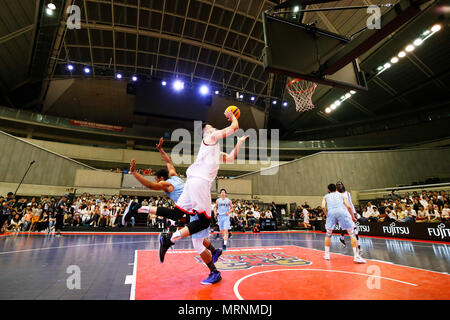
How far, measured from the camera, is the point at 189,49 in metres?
23.8

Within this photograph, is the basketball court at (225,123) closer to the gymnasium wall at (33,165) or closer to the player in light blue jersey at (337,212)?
the gymnasium wall at (33,165)

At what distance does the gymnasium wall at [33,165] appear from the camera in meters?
17.3

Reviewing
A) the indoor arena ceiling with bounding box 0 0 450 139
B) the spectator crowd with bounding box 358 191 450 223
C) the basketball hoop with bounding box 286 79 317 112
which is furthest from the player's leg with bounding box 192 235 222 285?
the indoor arena ceiling with bounding box 0 0 450 139

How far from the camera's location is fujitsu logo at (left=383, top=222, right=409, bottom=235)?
11.1m

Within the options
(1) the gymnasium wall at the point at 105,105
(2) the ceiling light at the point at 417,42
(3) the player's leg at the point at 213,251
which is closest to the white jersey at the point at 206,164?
(3) the player's leg at the point at 213,251

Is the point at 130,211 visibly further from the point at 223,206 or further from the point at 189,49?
the point at 189,49

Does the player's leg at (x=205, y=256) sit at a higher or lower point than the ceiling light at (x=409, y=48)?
lower

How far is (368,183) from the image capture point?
2291 cm

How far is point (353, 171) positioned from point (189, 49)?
70.2ft

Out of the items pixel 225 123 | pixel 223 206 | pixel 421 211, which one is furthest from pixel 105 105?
pixel 421 211

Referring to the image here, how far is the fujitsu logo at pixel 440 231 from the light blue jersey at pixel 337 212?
6.95 metres

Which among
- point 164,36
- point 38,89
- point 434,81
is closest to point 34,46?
point 38,89
